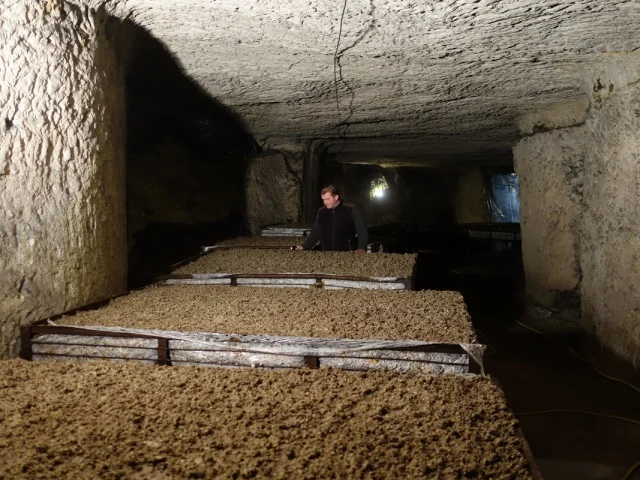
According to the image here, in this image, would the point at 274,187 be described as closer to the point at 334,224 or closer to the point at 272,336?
the point at 334,224

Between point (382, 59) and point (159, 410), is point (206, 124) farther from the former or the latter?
point (159, 410)

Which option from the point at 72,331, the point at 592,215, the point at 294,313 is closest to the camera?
the point at 72,331

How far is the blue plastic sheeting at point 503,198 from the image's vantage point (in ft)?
52.2

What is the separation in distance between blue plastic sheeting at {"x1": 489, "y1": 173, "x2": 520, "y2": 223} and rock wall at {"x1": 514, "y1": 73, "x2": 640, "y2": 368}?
9.72 metres

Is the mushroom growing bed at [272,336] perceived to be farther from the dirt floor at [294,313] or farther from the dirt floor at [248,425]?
the dirt floor at [248,425]

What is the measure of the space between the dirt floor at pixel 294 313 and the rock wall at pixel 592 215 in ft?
7.13

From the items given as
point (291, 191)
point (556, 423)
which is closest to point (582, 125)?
point (556, 423)

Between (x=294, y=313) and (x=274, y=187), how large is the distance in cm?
531

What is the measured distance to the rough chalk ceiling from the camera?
114 inches

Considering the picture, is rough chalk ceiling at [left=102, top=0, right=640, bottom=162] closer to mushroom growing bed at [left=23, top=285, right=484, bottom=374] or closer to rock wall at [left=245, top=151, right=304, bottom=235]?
rock wall at [left=245, top=151, right=304, bottom=235]

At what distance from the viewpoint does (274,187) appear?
7637 mm

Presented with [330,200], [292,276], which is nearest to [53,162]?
[292,276]

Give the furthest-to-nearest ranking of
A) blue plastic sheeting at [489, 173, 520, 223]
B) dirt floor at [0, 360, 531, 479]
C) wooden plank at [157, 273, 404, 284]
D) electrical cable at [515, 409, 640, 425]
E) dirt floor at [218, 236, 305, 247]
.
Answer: blue plastic sheeting at [489, 173, 520, 223] < dirt floor at [218, 236, 305, 247] < electrical cable at [515, 409, 640, 425] < wooden plank at [157, 273, 404, 284] < dirt floor at [0, 360, 531, 479]

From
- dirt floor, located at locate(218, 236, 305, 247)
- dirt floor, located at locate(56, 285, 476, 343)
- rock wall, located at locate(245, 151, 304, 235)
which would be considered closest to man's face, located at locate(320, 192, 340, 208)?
dirt floor, located at locate(218, 236, 305, 247)
